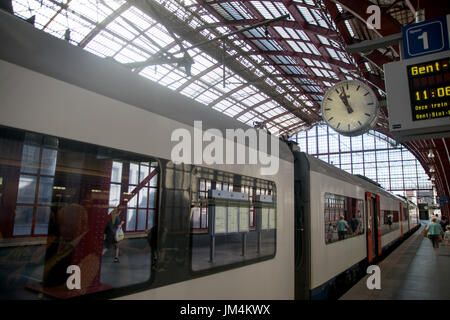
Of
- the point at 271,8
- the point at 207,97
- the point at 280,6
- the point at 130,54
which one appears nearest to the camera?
the point at 280,6

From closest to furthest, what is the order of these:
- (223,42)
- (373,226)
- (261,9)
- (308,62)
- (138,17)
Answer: (373,226) < (223,42) < (261,9) < (138,17) < (308,62)

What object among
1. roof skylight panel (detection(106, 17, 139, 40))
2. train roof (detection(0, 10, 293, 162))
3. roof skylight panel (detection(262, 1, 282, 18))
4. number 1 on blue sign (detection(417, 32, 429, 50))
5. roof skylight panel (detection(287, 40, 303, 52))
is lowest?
train roof (detection(0, 10, 293, 162))

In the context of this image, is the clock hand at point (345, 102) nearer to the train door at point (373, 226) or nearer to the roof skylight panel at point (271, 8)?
the train door at point (373, 226)

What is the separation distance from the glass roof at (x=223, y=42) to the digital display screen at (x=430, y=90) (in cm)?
740

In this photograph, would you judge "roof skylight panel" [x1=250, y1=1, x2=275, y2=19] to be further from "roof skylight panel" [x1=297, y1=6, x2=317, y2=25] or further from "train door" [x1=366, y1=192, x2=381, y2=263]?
"train door" [x1=366, y1=192, x2=381, y2=263]

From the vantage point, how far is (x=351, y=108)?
24.1 feet

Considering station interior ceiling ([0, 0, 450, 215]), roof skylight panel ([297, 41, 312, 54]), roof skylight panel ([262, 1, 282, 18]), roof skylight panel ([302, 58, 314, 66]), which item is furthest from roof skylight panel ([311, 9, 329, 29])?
roof skylight panel ([302, 58, 314, 66])

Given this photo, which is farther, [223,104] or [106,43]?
[223,104]

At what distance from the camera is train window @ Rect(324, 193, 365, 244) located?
6.11m

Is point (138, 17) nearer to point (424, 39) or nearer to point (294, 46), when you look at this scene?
point (294, 46)

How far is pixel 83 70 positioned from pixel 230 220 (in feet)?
6.68

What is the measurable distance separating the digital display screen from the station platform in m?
3.99

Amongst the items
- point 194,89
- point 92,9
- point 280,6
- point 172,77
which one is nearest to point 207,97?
point 194,89
